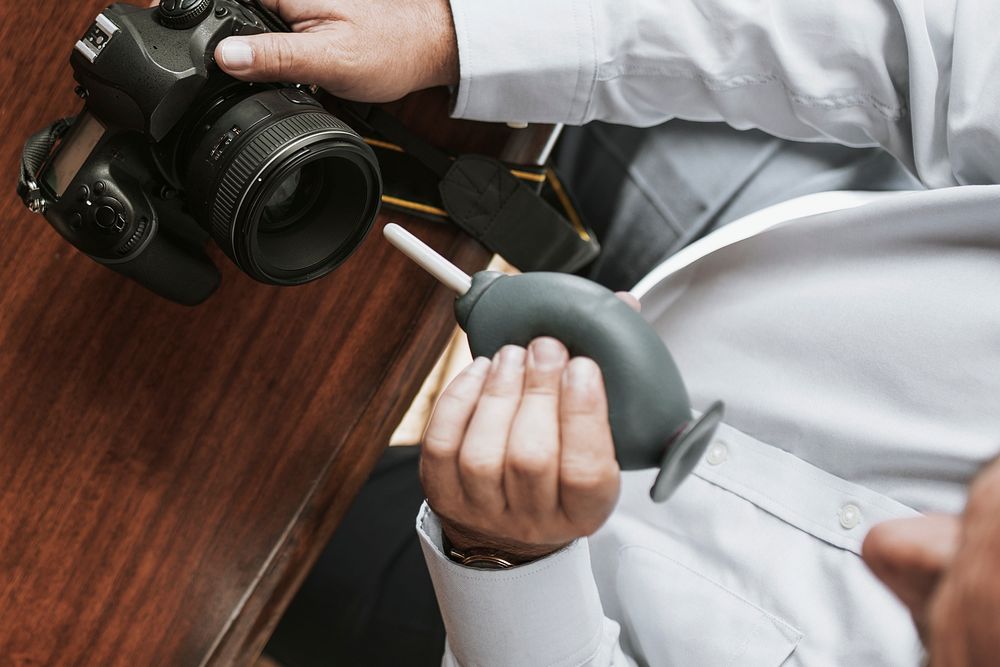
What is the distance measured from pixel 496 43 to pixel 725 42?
0.16m

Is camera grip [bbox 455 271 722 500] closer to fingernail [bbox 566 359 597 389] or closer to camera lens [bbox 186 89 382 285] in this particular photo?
fingernail [bbox 566 359 597 389]

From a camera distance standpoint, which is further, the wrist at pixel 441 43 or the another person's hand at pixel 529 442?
the wrist at pixel 441 43

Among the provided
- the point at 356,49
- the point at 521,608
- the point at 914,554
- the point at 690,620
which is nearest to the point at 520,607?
the point at 521,608

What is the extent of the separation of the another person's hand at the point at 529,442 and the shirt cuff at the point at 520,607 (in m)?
0.08

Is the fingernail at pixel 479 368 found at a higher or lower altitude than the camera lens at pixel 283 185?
lower

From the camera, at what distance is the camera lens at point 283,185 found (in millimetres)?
416

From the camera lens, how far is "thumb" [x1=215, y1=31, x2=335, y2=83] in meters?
Answer: 0.43

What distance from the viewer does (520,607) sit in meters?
0.46

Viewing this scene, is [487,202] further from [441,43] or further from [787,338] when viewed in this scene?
[787,338]

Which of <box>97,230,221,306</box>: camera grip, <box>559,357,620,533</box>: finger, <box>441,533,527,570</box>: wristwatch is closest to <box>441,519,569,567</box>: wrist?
<box>441,533,527,570</box>: wristwatch

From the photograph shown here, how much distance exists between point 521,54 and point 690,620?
1.22 feet

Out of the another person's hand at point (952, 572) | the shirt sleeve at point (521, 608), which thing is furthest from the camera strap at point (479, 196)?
the another person's hand at point (952, 572)

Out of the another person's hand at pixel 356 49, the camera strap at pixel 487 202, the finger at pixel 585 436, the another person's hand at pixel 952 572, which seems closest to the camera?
the another person's hand at pixel 952 572

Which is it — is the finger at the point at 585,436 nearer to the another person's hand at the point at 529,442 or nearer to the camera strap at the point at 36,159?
the another person's hand at the point at 529,442
